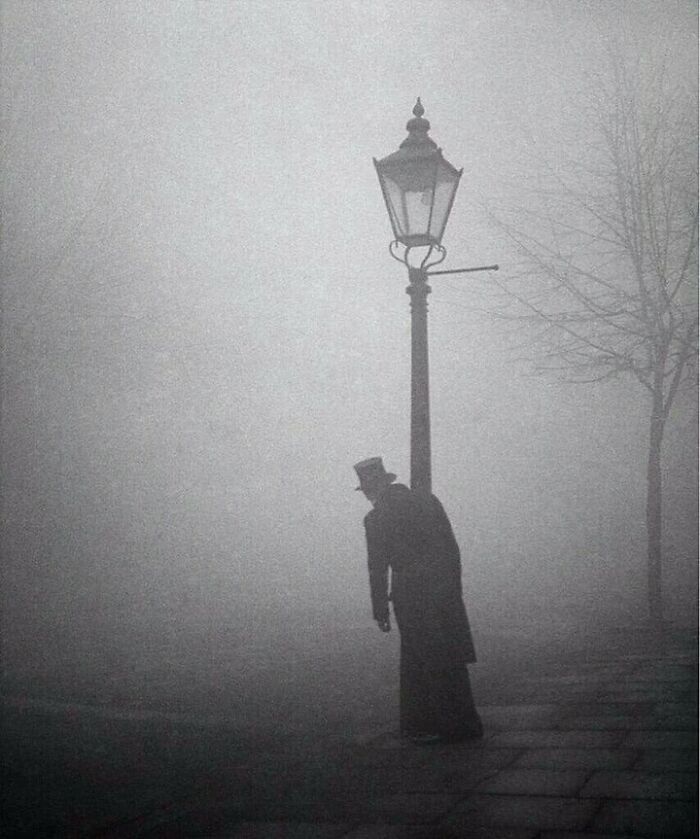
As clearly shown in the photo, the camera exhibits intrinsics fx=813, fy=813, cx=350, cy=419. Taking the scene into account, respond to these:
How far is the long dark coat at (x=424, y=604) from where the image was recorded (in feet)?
16.1

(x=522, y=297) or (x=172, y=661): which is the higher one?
(x=522, y=297)

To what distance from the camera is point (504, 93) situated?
1280 cm

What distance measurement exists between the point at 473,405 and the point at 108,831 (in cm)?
2215

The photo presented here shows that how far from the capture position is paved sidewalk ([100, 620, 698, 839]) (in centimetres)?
334

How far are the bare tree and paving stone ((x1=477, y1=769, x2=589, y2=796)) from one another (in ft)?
19.8

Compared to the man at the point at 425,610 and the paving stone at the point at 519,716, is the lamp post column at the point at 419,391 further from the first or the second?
the paving stone at the point at 519,716

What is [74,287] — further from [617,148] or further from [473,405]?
[473,405]

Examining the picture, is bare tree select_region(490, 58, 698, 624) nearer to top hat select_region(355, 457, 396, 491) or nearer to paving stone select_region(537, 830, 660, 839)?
top hat select_region(355, 457, 396, 491)

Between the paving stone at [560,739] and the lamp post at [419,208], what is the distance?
185 centimetres

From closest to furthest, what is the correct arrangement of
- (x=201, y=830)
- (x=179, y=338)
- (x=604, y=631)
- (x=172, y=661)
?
(x=201, y=830) < (x=172, y=661) < (x=604, y=631) < (x=179, y=338)

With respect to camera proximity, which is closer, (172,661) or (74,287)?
(172,661)

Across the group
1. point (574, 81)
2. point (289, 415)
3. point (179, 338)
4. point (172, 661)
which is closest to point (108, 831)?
point (172, 661)

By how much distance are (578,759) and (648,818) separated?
1081mm

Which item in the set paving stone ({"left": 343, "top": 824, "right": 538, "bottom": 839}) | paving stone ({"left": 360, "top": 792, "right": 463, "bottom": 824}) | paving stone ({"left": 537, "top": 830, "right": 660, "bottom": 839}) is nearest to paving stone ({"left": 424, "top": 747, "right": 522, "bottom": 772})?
paving stone ({"left": 360, "top": 792, "right": 463, "bottom": 824})
